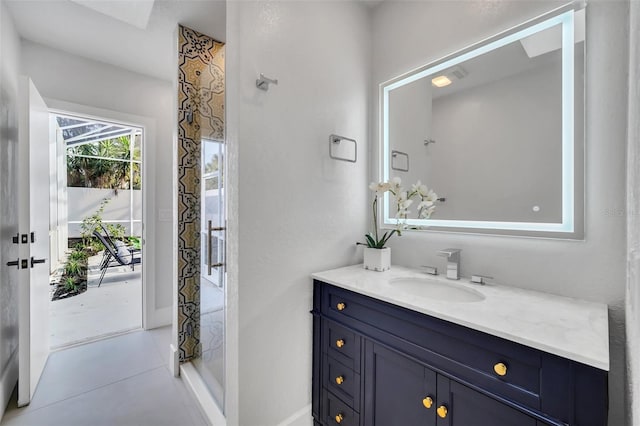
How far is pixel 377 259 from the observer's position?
1.61m

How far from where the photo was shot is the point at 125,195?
5828 mm

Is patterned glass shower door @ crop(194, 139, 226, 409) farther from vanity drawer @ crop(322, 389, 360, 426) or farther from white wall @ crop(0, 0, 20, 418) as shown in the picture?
white wall @ crop(0, 0, 20, 418)

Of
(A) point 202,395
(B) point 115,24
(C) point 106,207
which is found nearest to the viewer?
(A) point 202,395

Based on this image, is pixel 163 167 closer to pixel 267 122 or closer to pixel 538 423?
pixel 267 122

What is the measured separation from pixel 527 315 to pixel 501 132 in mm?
906

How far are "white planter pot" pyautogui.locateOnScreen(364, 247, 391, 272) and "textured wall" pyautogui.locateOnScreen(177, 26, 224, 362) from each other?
1330 mm

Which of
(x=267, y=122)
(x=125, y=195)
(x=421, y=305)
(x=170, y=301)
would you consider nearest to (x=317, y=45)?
(x=267, y=122)

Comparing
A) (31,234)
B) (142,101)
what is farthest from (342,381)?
(142,101)

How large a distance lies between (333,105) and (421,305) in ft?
4.10

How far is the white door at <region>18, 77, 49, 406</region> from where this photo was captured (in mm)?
1647

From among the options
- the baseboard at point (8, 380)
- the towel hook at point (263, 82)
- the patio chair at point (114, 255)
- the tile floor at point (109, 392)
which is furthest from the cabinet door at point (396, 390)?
the patio chair at point (114, 255)

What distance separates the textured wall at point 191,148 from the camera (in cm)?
206

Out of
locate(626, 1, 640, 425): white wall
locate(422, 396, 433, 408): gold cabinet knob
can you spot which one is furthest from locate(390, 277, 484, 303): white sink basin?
locate(626, 1, 640, 425): white wall

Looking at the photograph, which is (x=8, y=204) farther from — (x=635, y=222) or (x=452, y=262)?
(x=635, y=222)
